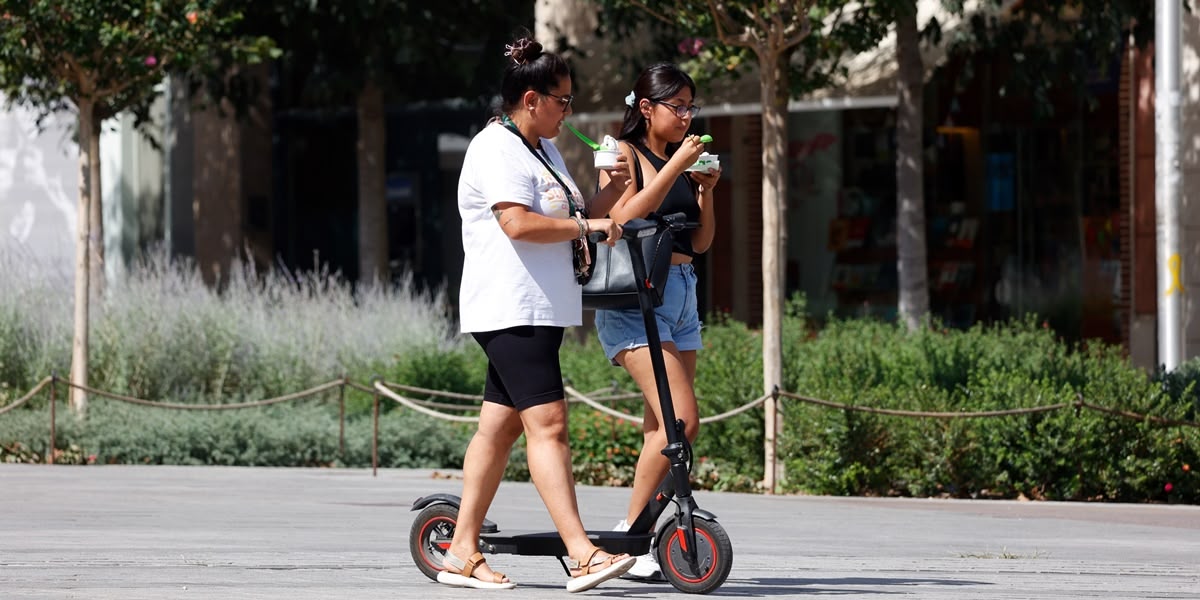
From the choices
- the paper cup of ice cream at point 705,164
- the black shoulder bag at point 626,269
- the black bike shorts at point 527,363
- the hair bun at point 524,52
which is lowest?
the black bike shorts at point 527,363

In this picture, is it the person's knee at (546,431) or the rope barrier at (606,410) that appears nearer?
the person's knee at (546,431)

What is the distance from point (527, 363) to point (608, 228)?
50 centimetres

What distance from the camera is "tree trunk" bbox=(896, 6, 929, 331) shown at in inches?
679

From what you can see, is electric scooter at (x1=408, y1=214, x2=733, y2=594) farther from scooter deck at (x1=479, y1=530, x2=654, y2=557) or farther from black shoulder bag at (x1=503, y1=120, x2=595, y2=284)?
black shoulder bag at (x1=503, y1=120, x2=595, y2=284)

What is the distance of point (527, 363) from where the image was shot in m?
6.20

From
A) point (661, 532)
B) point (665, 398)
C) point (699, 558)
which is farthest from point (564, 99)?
point (699, 558)

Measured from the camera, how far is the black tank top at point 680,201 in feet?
21.8

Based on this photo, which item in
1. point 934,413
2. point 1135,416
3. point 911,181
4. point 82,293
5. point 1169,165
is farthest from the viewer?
point 911,181

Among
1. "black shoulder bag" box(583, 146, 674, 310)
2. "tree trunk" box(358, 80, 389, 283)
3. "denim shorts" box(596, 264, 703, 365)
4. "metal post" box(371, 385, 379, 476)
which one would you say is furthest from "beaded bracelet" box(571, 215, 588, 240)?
"tree trunk" box(358, 80, 389, 283)

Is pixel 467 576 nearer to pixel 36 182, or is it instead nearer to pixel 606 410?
pixel 606 410

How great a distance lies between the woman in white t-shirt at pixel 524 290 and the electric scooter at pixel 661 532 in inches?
4.7

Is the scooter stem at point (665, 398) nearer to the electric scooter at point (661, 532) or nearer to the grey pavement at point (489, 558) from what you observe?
the electric scooter at point (661, 532)

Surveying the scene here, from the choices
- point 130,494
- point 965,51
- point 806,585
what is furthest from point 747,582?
point 965,51

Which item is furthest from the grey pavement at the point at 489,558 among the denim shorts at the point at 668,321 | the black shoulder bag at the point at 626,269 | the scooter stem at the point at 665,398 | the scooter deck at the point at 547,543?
the black shoulder bag at the point at 626,269
